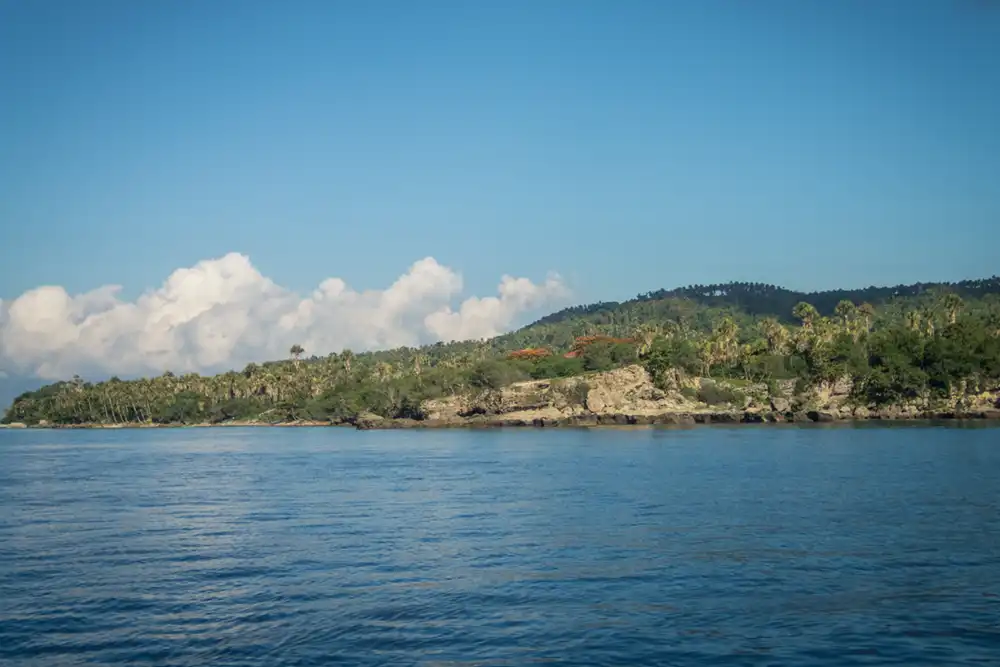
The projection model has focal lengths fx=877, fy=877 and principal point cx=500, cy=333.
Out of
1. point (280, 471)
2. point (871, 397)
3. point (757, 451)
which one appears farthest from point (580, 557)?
point (871, 397)

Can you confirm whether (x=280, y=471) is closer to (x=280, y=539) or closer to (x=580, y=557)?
(x=280, y=539)

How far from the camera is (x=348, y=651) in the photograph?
75.2 feet

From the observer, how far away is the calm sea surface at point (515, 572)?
23281mm

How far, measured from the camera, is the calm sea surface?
23.3m

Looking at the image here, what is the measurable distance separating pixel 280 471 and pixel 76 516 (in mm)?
34443

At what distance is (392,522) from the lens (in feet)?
149

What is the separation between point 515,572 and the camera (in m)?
32.2

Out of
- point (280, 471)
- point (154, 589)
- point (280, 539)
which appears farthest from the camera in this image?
point (280, 471)

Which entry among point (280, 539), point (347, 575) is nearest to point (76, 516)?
point (280, 539)

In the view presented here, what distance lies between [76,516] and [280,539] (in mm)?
17121

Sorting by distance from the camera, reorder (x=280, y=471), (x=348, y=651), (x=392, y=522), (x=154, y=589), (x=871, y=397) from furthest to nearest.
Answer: (x=871, y=397) < (x=280, y=471) < (x=392, y=522) < (x=154, y=589) < (x=348, y=651)

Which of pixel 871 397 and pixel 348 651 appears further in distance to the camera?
pixel 871 397

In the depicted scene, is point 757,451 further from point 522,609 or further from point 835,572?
point 522,609

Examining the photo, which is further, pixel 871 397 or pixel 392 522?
pixel 871 397
